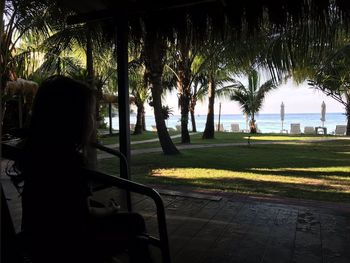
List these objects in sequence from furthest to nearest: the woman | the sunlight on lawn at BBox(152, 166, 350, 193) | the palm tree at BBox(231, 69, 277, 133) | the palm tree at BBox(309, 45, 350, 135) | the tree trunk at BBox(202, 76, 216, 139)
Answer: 1. the palm tree at BBox(231, 69, 277, 133)
2. the tree trunk at BBox(202, 76, 216, 139)
3. the palm tree at BBox(309, 45, 350, 135)
4. the sunlight on lawn at BBox(152, 166, 350, 193)
5. the woman

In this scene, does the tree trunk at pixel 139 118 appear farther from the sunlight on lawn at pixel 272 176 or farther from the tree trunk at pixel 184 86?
the sunlight on lawn at pixel 272 176

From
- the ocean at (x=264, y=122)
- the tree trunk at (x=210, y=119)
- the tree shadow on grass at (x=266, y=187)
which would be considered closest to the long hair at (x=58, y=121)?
the tree shadow on grass at (x=266, y=187)

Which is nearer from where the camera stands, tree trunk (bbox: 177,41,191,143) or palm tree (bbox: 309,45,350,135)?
tree trunk (bbox: 177,41,191,143)

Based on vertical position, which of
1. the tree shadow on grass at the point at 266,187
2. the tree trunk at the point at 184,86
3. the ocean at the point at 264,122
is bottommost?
the tree shadow on grass at the point at 266,187

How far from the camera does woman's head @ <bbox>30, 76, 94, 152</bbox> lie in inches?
83.6

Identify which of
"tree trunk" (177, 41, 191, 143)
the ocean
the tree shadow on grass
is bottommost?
the tree shadow on grass

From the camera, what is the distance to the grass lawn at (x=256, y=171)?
729cm

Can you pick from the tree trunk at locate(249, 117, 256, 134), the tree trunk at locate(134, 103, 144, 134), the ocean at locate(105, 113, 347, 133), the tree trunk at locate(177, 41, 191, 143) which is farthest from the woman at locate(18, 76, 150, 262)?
the tree trunk at locate(249, 117, 256, 134)

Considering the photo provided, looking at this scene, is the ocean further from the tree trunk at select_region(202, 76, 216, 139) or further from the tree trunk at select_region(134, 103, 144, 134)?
the tree trunk at select_region(202, 76, 216, 139)

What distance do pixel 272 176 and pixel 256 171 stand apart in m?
0.69

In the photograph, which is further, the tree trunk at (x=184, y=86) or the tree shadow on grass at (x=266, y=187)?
the tree trunk at (x=184, y=86)

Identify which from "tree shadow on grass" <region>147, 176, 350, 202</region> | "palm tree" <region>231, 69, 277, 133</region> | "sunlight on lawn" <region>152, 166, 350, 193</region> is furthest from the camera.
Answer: "palm tree" <region>231, 69, 277, 133</region>

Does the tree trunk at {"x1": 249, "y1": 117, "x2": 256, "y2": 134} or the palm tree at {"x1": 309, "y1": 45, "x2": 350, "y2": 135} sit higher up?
the palm tree at {"x1": 309, "y1": 45, "x2": 350, "y2": 135}

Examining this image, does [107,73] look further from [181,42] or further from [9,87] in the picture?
[181,42]
